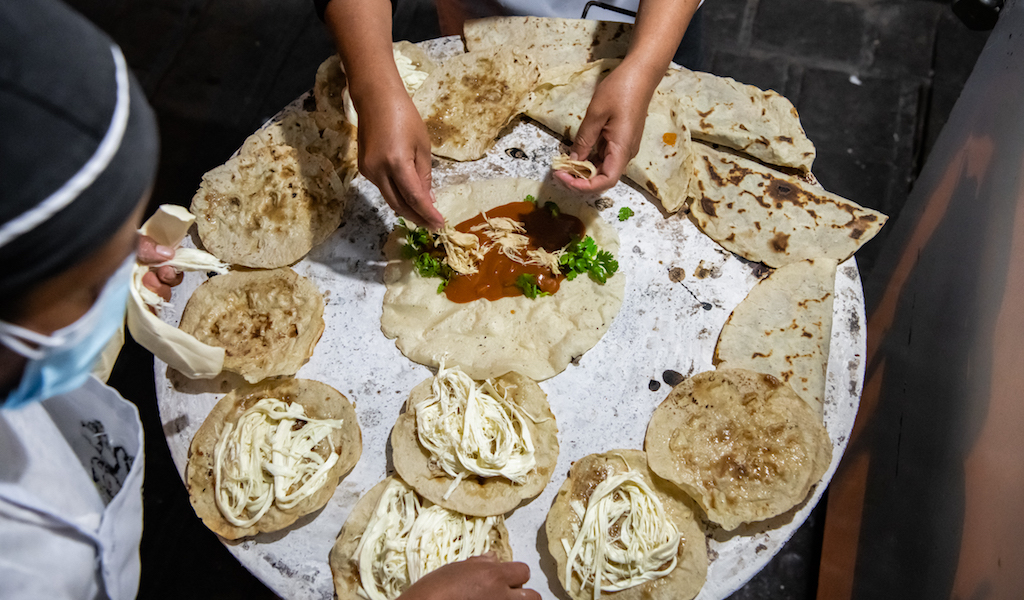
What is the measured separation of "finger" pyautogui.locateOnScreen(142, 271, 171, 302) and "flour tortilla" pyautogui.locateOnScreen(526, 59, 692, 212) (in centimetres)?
211

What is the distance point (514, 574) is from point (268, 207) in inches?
85.7

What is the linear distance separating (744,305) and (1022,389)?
3.54ft

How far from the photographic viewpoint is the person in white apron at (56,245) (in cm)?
95

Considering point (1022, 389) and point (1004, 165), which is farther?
point (1004, 165)

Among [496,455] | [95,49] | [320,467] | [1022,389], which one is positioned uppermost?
[95,49]

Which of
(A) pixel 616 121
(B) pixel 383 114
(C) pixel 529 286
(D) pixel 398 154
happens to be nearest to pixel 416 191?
(D) pixel 398 154

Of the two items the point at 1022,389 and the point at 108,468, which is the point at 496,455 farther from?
the point at 1022,389

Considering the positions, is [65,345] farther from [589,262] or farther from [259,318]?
[589,262]

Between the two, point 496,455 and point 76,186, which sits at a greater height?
point 76,186

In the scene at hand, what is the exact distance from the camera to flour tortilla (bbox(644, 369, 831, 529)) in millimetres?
2541

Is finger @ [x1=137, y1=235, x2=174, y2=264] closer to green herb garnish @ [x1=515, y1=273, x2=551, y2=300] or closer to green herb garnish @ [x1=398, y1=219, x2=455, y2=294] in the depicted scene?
green herb garnish @ [x1=398, y1=219, x2=455, y2=294]

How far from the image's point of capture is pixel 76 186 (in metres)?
1.01

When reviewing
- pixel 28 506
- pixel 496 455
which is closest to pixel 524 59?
pixel 496 455

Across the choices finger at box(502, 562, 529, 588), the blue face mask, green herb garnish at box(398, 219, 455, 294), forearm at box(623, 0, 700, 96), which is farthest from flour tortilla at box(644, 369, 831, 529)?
the blue face mask
